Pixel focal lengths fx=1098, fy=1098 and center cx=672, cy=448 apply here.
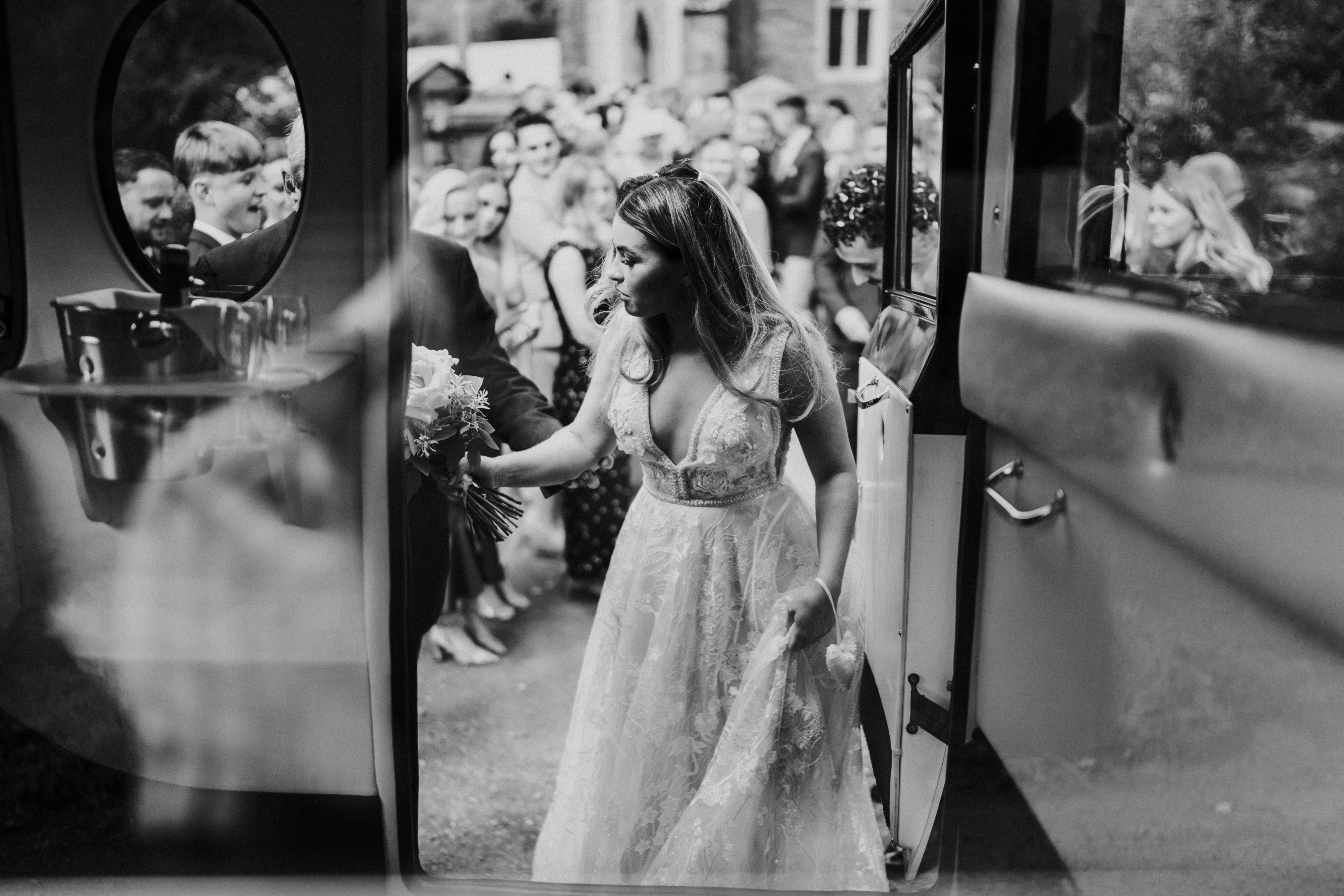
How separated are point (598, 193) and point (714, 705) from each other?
78cm

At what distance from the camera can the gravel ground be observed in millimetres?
1668

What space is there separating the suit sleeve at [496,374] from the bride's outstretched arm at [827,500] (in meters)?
0.37

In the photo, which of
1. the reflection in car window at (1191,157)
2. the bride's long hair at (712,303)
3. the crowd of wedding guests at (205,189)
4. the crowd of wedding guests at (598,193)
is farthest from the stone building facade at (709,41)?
the crowd of wedding guests at (205,189)

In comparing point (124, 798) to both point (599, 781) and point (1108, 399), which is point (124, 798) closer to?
point (599, 781)

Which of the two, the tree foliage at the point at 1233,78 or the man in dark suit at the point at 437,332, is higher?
the tree foliage at the point at 1233,78

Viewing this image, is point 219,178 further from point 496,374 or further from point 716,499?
point 716,499

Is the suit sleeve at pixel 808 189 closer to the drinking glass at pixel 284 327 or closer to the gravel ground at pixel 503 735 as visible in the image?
the gravel ground at pixel 503 735

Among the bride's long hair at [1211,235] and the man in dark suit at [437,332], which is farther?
the man in dark suit at [437,332]

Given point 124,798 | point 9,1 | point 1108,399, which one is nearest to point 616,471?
point 1108,399

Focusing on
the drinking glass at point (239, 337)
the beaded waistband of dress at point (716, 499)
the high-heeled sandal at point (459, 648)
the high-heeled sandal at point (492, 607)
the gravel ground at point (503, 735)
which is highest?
the drinking glass at point (239, 337)

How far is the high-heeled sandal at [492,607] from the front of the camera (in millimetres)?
1651

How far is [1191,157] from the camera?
1.51 m

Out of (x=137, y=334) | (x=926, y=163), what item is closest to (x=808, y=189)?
(x=926, y=163)

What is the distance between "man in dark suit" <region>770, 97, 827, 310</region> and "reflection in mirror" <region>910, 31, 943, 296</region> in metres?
0.13
